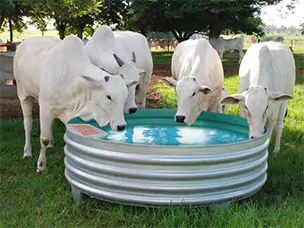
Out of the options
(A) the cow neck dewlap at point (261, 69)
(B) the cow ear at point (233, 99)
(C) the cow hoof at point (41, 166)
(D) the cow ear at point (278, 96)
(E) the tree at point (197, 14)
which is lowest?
(C) the cow hoof at point (41, 166)

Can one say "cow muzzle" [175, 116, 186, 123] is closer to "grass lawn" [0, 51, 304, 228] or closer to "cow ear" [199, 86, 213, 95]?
"cow ear" [199, 86, 213, 95]

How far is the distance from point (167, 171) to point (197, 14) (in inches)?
647

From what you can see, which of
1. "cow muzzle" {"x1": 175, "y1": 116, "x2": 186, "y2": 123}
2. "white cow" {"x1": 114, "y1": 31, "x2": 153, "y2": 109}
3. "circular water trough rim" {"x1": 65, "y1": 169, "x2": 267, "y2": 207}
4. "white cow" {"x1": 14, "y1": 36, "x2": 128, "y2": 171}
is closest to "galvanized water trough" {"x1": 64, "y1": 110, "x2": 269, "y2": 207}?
"circular water trough rim" {"x1": 65, "y1": 169, "x2": 267, "y2": 207}

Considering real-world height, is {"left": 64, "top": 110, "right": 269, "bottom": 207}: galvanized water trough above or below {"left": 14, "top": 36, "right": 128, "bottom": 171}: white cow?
below

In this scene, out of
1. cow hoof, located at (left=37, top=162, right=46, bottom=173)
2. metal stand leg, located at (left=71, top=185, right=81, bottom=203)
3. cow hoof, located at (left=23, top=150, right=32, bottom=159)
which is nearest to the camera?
metal stand leg, located at (left=71, top=185, right=81, bottom=203)

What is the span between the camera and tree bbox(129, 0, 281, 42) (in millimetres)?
16344

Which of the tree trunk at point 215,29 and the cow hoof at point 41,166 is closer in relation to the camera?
the cow hoof at point 41,166

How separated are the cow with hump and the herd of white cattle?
0.01 m

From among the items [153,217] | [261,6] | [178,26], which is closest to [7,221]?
[153,217]

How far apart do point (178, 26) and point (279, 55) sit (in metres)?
16.1

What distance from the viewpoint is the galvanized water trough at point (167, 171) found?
2.94m

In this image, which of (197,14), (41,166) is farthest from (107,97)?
(197,14)

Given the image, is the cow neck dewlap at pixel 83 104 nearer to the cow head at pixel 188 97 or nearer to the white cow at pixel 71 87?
the white cow at pixel 71 87

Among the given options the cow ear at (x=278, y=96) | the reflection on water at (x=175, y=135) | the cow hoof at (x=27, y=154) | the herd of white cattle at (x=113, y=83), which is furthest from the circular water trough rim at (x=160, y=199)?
the cow hoof at (x=27, y=154)
